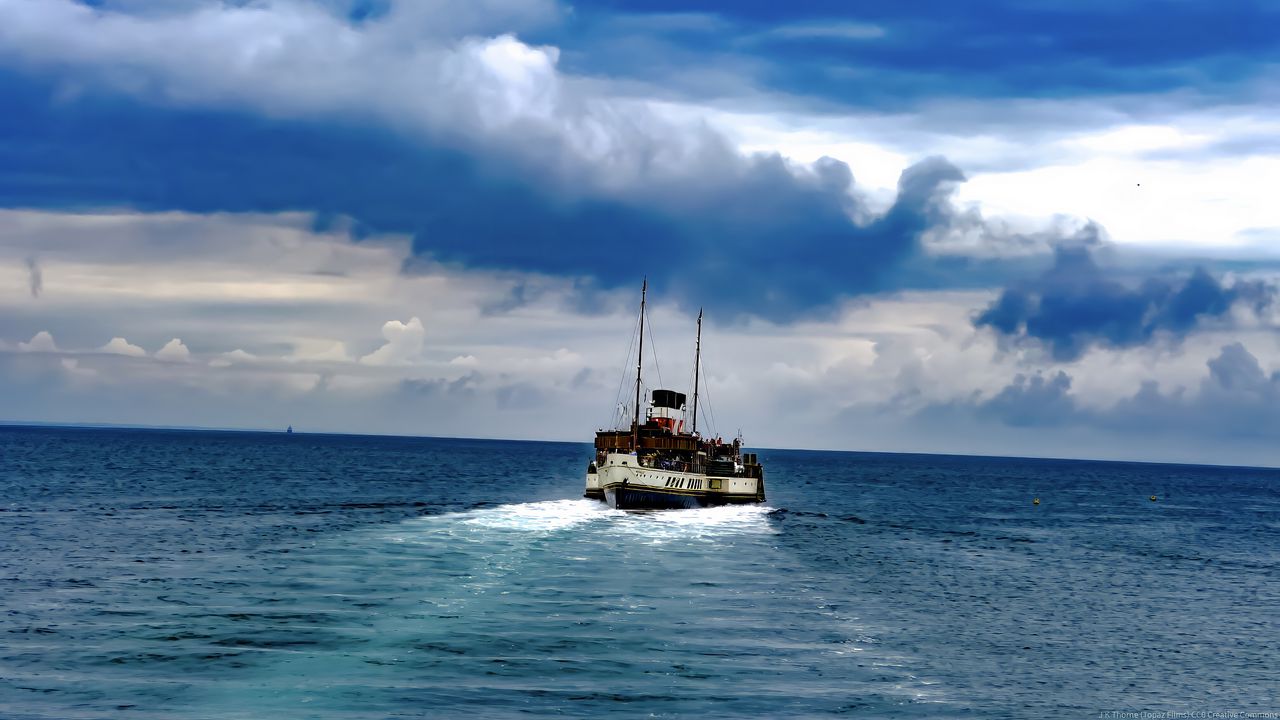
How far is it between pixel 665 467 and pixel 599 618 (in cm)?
5815

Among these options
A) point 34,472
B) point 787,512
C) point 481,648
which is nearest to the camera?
point 481,648

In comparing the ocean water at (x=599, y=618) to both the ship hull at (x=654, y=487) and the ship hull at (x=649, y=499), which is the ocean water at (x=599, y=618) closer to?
the ship hull at (x=649, y=499)

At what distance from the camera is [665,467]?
330 feet

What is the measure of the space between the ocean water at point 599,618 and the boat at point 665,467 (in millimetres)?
5507

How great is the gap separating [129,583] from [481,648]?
2287cm

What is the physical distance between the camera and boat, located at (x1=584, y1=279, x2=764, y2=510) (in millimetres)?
94500

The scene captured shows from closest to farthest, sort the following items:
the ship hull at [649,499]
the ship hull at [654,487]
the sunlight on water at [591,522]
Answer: the sunlight on water at [591,522]
the ship hull at [654,487]
the ship hull at [649,499]

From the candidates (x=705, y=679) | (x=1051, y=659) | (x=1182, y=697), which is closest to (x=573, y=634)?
(x=705, y=679)

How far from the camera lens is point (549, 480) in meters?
177

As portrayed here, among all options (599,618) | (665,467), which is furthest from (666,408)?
(599,618)

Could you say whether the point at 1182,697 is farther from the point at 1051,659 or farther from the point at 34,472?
the point at 34,472

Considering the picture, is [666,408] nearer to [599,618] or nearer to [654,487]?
[654,487]

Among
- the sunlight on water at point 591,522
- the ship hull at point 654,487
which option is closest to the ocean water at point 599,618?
the sunlight on water at point 591,522

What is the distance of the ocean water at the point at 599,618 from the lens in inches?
1223
